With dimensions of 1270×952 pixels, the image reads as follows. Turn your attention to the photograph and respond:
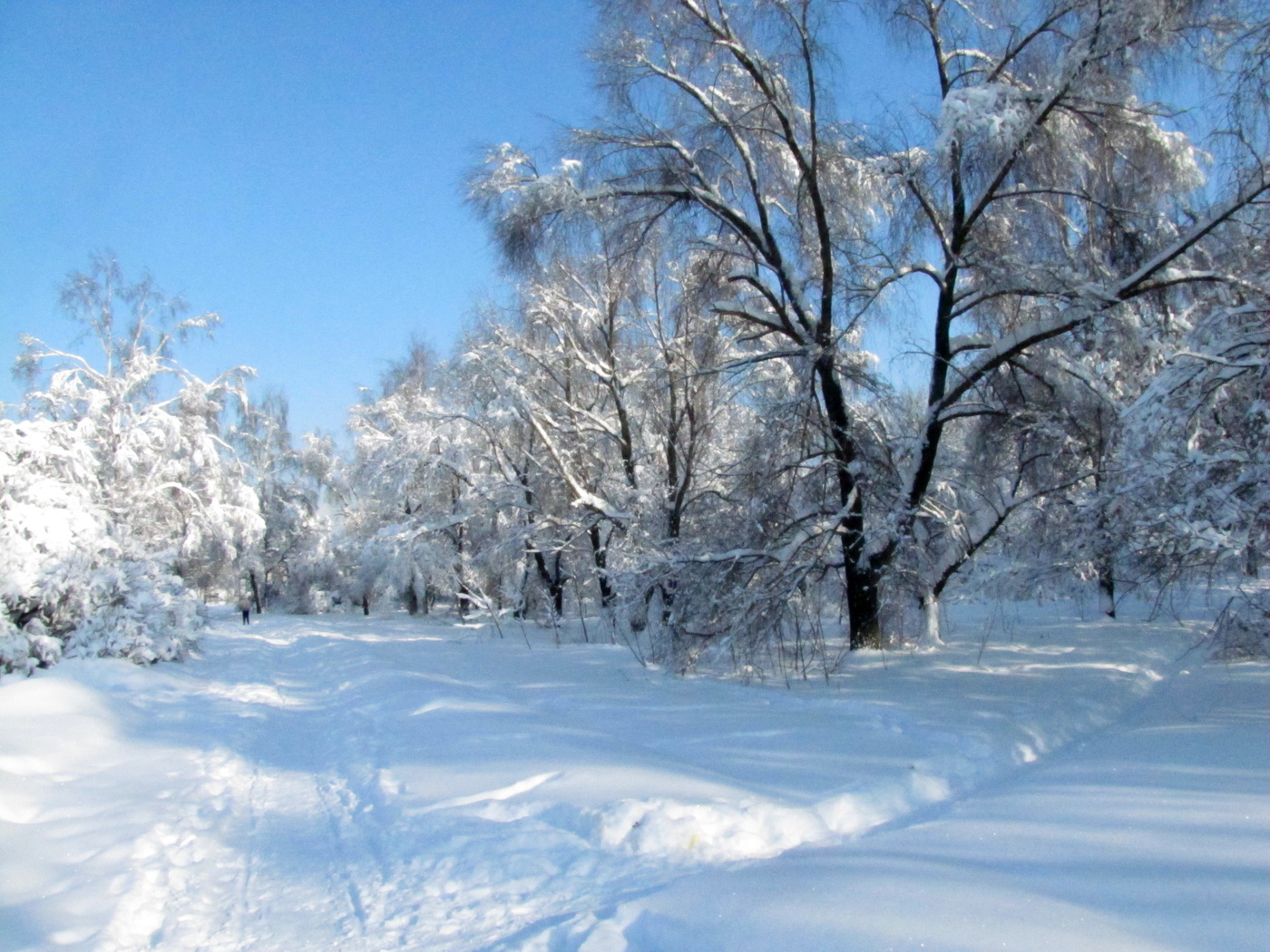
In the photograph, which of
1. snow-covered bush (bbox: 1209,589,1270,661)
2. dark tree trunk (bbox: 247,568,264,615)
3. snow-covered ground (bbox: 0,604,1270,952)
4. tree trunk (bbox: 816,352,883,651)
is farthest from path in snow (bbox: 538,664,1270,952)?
dark tree trunk (bbox: 247,568,264,615)

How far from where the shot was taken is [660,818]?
13.5 feet

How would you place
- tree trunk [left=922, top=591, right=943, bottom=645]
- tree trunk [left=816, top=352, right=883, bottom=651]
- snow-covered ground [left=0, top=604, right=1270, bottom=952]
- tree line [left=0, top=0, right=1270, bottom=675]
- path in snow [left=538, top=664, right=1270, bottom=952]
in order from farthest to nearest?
tree trunk [left=922, top=591, right=943, bottom=645]
tree trunk [left=816, top=352, right=883, bottom=651]
tree line [left=0, top=0, right=1270, bottom=675]
snow-covered ground [left=0, top=604, right=1270, bottom=952]
path in snow [left=538, top=664, right=1270, bottom=952]

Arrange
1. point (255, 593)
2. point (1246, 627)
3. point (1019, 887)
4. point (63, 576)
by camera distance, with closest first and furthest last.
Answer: point (1019, 887) → point (1246, 627) → point (63, 576) → point (255, 593)

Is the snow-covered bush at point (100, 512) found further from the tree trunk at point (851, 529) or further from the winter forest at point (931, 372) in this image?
the tree trunk at point (851, 529)

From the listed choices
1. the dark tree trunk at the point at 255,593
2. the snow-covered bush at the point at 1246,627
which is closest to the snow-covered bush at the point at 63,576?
the snow-covered bush at the point at 1246,627

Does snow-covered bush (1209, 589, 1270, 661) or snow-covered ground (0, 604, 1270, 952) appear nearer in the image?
snow-covered ground (0, 604, 1270, 952)

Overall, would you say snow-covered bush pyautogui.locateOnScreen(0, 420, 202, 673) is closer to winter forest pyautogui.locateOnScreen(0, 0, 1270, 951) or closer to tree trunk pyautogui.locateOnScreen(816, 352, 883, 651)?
winter forest pyautogui.locateOnScreen(0, 0, 1270, 951)

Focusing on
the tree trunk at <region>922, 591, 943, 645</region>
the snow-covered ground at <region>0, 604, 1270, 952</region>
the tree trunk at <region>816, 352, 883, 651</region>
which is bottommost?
the snow-covered ground at <region>0, 604, 1270, 952</region>

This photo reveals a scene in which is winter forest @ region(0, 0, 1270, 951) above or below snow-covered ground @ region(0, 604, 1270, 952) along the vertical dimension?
above

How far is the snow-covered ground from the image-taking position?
2.99 m

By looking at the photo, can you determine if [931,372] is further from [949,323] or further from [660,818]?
[660,818]

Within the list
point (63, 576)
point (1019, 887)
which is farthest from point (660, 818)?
point (63, 576)

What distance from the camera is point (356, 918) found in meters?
3.37

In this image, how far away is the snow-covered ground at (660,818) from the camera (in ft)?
9.80
